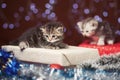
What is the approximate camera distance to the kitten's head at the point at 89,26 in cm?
171

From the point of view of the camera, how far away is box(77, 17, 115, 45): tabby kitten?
67.2 inches

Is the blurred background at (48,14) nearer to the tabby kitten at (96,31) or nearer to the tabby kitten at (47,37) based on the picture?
the tabby kitten at (96,31)

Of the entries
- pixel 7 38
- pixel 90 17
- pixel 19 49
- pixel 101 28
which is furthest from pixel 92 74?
pixel 7 38

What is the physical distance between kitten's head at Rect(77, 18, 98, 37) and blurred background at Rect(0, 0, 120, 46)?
0.51 feet

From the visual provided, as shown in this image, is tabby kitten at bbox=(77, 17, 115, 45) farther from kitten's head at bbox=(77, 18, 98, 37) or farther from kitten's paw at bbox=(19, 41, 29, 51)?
kitten's paw at bbox=(19, 41, 29, 51)

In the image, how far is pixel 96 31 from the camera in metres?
1.73

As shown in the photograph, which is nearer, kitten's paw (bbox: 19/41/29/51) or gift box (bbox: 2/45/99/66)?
gift box (bbox: 2/45/99/66)

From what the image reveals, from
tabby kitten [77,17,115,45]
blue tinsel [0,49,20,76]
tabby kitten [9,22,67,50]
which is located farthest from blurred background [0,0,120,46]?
blue tinsel [0,49,20,76]

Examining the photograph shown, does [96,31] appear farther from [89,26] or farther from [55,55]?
[55,55]

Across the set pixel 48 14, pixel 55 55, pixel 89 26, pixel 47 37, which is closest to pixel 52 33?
pixel 47 37

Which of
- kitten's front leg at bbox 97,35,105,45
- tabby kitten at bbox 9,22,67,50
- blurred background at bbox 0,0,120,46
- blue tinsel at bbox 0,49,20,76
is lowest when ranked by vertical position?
blue tinsel at bbox 0,49,20,76

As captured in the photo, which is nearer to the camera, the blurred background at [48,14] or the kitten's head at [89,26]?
A: the kitten's head at [89,26]

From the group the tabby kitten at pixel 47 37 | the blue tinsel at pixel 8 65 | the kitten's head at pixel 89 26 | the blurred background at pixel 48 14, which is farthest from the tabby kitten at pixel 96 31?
the blue tinsel at pixel 8 65

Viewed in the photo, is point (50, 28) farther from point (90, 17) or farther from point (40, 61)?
point (90, 17)
